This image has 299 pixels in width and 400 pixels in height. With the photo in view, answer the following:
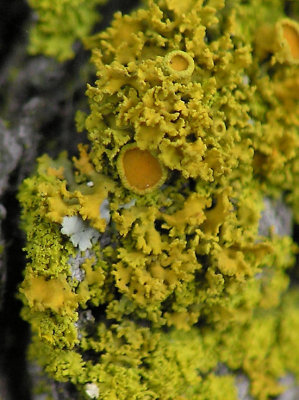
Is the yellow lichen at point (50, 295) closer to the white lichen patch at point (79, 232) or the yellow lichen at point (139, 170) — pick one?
the white lichen patch at point (79, 232)

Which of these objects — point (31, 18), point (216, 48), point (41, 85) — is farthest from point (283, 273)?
point (31, 18)

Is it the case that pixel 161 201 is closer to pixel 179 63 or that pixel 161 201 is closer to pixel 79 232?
pixel 79 232

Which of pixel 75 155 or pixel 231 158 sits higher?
pixel 231 158

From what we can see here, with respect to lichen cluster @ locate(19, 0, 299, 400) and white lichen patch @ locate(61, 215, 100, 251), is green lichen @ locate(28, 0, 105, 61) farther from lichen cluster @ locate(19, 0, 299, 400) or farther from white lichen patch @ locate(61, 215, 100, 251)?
white lichen patch @ locate(61, 215, 100, 251)

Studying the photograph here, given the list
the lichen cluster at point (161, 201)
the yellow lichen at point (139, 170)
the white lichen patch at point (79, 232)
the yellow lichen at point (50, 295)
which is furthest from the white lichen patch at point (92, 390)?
the yellow lichen at point (139, 170)

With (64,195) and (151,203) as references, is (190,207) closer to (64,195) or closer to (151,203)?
(151,203)

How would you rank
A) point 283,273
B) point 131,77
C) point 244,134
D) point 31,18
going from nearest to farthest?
point 131,77, point 244,134, point 31,18, point 283,273
